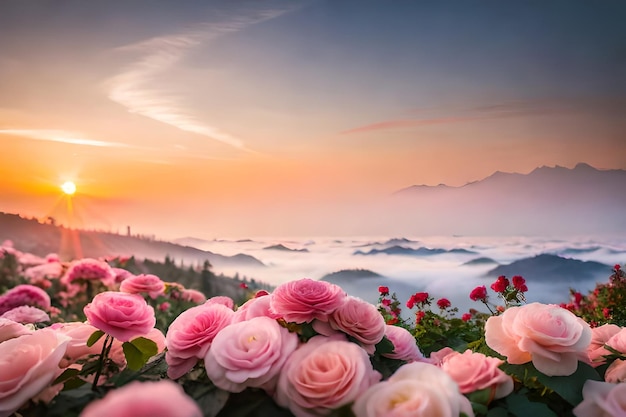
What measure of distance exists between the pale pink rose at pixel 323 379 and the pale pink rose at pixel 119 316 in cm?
20

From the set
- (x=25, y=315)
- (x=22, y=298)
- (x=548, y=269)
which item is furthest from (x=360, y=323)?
(x=548, y=269)

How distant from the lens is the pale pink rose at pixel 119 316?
0.64 meters

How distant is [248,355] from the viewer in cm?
57

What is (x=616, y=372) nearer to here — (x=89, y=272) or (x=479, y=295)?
(x=479, y=295)

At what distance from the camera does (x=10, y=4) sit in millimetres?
3379

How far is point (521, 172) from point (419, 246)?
2.94 feet

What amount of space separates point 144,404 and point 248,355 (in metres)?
0.21

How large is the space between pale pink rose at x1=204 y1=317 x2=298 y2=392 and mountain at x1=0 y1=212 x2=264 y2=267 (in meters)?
3.31

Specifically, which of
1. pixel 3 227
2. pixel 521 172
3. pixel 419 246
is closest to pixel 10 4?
pixel 3 227

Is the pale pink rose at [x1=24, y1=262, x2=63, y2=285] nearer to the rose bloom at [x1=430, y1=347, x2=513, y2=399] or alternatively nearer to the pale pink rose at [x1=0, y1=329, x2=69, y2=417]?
the pale pink rose at [x1=0, y1=329, x2=69, y2=417]

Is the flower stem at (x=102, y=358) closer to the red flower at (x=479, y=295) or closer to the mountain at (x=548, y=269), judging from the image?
the red flower at (x=479, y=295)

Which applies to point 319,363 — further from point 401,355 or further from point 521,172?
point 521,172

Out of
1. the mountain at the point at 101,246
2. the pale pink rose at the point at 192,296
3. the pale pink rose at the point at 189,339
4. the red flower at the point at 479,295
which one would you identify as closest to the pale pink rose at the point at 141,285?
the pale pink rose at the point at 189,339

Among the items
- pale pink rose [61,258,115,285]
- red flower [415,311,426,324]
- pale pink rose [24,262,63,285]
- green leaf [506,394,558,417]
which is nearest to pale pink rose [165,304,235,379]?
green leaf [506,394,558,417]
